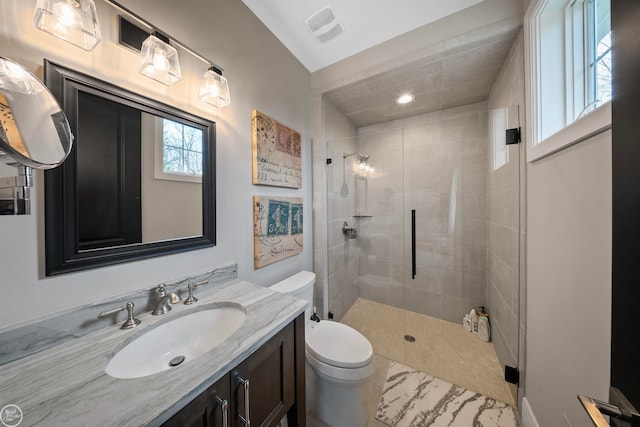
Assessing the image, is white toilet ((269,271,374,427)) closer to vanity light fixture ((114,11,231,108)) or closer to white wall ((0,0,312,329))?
white wall ((0,0,312,329))

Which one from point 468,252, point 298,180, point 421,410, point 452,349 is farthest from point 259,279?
point 468,252

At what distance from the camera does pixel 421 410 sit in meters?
1.26

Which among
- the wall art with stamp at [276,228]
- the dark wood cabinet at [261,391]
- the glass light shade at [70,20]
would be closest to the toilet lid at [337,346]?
the dark wood cabinet at [261,391]

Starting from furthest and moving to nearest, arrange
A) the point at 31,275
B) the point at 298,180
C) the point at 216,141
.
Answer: the point at 298,180
the point at 216,141
the point at 31,275

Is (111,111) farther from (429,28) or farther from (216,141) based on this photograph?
(429,28)

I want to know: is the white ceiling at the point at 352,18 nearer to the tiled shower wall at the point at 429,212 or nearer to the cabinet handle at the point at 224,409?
the tiled shower wall at the point at 429,212

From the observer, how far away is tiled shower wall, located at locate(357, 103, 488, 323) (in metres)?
2.01

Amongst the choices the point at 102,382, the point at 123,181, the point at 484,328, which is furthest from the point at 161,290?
the point at 484,328

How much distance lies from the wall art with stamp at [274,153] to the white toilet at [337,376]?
773 millimetres

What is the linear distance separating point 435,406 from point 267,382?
1245 millimetres

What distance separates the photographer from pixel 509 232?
1.41 m

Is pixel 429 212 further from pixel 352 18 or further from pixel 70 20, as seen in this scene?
pixel 70 20

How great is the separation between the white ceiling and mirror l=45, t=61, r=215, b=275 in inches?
38.1

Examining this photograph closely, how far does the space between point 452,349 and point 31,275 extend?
2575mm
